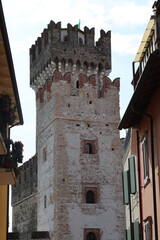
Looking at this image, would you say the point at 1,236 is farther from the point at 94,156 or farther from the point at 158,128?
the point at 94,156

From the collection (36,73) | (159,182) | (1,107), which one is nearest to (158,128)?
(159,182)

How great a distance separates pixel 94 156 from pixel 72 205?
3.45 meters

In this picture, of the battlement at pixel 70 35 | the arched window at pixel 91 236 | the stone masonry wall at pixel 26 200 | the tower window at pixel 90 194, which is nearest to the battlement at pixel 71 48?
the battlement at pixel 70 35

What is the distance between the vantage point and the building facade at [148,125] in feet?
38.1

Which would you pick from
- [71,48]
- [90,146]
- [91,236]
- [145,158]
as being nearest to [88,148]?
[90,146]

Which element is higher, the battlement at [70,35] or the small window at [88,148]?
the battlement at [70,35]

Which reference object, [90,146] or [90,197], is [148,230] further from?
[90,146]

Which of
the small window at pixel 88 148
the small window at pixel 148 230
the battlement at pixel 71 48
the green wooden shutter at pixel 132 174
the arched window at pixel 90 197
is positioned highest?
the battlement at pixel 71 48

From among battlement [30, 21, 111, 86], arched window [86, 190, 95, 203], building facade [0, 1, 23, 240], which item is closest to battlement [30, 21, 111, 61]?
battlement [30, 21, 111, 86]

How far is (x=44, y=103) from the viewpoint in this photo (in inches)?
1497

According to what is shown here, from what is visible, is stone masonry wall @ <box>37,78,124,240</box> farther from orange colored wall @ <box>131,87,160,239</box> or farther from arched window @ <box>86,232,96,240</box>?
orange colored wall @ <box>131,87,160,239</box>

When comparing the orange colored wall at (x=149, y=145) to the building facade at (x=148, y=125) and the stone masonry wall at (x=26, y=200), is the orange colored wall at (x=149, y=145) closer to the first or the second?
the building facade at (x=148, y=125)

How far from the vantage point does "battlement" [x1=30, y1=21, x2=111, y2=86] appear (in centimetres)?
3872

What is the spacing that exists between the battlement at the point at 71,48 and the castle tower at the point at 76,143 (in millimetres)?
66
